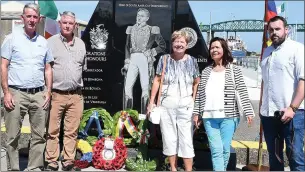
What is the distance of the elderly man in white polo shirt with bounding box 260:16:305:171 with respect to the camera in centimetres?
366

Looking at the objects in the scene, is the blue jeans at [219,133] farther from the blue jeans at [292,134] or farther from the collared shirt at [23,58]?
the collared shirt at [23,58]

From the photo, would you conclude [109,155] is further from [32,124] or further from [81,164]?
[32,124]

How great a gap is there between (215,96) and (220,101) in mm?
70

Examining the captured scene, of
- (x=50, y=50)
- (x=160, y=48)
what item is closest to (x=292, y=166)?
(x=160, y=48)

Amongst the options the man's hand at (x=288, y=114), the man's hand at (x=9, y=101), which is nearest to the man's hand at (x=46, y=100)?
the man's hand at (x=9, y=101)

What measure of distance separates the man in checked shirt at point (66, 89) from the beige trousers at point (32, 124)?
23 centimetres

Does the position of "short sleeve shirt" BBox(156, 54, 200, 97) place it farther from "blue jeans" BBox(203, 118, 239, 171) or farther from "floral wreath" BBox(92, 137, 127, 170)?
"floral wreath" BBox(92, 137, 127, 170)

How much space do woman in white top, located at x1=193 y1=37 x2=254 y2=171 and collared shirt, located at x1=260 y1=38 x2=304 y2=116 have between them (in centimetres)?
36

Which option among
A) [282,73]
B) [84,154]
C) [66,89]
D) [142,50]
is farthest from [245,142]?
[66,89]

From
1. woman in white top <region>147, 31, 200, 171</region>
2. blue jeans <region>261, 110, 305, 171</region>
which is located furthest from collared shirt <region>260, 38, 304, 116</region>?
woman in white top <region>147, 31, 200, 171</region>

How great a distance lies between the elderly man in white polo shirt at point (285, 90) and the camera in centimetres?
366

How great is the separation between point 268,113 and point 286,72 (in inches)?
16.9

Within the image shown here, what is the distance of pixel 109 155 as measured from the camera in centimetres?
512

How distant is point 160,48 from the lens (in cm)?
546
